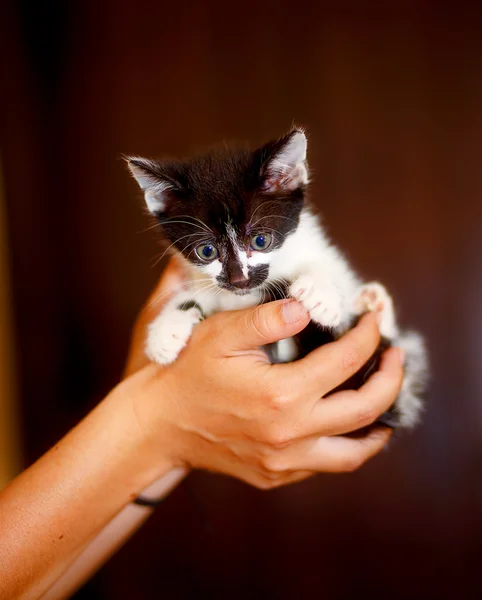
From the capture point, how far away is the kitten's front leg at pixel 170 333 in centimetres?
115

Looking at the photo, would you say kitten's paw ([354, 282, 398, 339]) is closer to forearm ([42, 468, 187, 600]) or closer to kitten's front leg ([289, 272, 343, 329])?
kitten's front leg ([289, 272, 343, 329])

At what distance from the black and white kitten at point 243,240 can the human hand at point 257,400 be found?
0.09 metres

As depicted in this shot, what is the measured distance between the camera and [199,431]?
1082 millimetres

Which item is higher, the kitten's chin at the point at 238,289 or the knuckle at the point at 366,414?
the kitten's chin at the point at 238,289

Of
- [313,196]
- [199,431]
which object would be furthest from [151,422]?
[313,196]

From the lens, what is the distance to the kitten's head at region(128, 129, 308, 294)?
1175mm

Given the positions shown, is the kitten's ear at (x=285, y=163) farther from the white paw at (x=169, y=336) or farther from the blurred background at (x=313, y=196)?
the blurred background at (x=313, y=196)

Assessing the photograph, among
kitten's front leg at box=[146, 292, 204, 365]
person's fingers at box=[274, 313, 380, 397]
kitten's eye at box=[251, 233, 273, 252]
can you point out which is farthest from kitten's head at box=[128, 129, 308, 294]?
person's fingers at box=[274, 313, 380, 397]

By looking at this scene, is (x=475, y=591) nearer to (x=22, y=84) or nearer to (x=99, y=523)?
(x=99, y=523)

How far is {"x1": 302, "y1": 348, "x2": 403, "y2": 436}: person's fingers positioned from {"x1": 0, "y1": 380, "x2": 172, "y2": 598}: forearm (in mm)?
366

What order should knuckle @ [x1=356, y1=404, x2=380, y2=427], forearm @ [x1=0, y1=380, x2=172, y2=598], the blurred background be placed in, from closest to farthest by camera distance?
forearm @ [x1=0, y1=380, x2=172, y2=598] < knuckle @ [x1=356, y1=404, x2=380, y2=427] < the blurred background

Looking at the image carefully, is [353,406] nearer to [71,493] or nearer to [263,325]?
[263,325]

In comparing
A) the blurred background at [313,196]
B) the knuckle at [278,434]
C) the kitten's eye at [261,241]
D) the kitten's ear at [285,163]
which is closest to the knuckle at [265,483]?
the knuckle at [278,434]

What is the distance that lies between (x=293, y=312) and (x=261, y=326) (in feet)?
0.24
